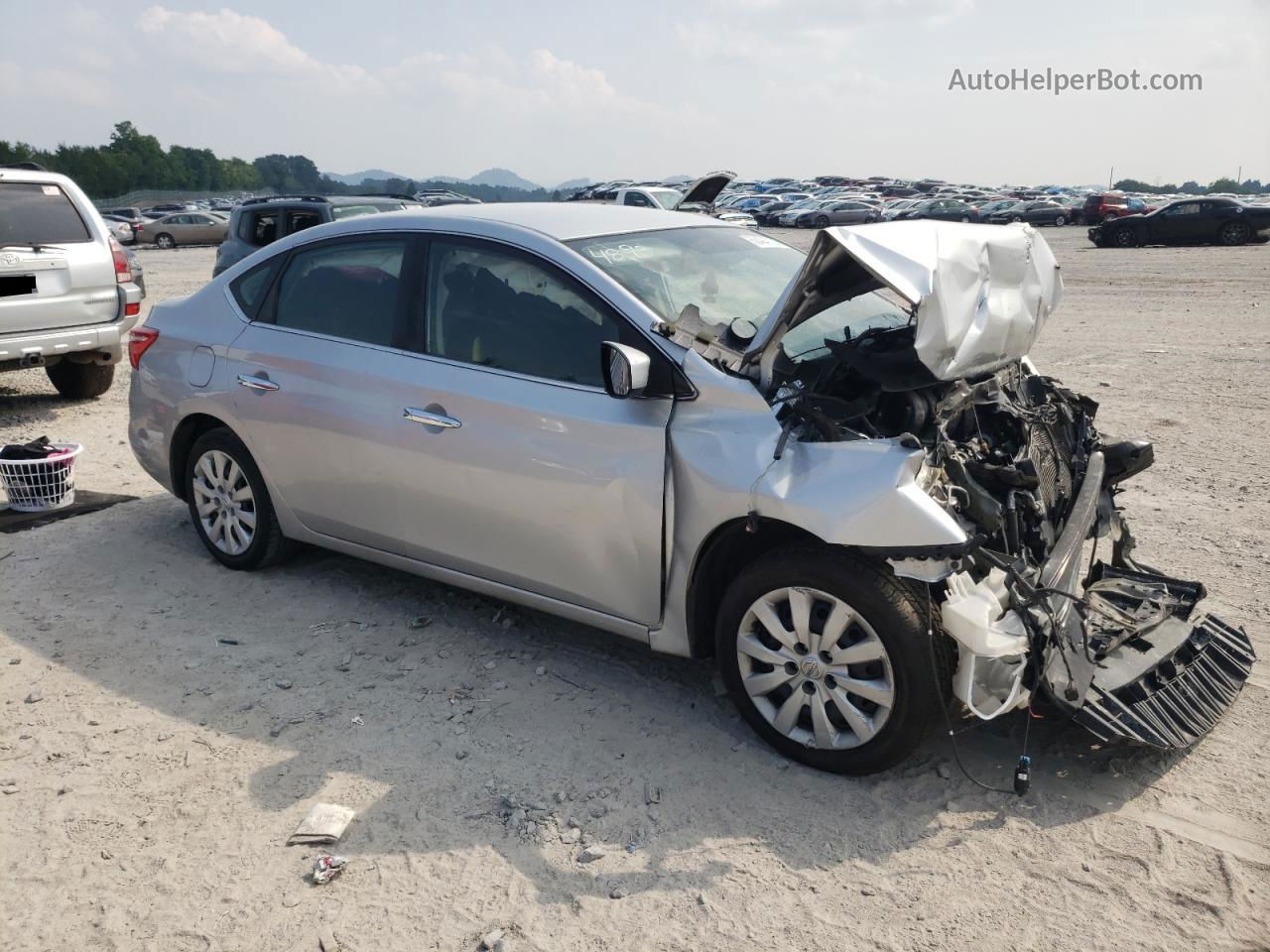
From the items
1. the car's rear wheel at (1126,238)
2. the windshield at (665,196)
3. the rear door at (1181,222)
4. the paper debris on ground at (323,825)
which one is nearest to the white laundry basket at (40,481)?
the paper debris on ground at (323,825)

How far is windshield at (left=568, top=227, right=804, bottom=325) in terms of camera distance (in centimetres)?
416

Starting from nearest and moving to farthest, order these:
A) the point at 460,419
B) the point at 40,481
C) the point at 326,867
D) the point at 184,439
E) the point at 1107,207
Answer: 1. the point at 326,867
2. the point at 460,419
3. the point at 184,439
4. the point at 40,481
5. the point at 1107,207

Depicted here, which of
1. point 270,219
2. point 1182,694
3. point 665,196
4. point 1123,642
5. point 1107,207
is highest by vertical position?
point 665,196

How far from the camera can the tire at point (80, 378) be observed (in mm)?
9633

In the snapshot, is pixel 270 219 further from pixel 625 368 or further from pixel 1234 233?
pixel 1234 233

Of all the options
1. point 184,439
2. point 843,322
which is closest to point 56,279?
point 184,439

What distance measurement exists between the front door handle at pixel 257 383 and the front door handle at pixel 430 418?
93 centimetres

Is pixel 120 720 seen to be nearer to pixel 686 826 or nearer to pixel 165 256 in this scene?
pixel 686 826

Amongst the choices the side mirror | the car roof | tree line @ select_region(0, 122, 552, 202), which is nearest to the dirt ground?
the side mirror

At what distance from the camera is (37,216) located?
8.67 metres

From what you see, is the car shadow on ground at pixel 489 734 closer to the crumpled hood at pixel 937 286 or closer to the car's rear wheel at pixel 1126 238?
the crumpled hood at pixel 937 286

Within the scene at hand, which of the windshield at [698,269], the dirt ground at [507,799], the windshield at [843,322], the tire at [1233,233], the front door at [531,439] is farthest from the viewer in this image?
the tire at [1233,233]

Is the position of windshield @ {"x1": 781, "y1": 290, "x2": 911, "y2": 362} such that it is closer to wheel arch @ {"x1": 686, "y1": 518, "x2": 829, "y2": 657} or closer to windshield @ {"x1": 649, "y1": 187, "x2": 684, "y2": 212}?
wheel arch @ {"x1": 686, "y1": 518, "x2": 829, "y2": 657}

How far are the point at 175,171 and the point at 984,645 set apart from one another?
122 m
